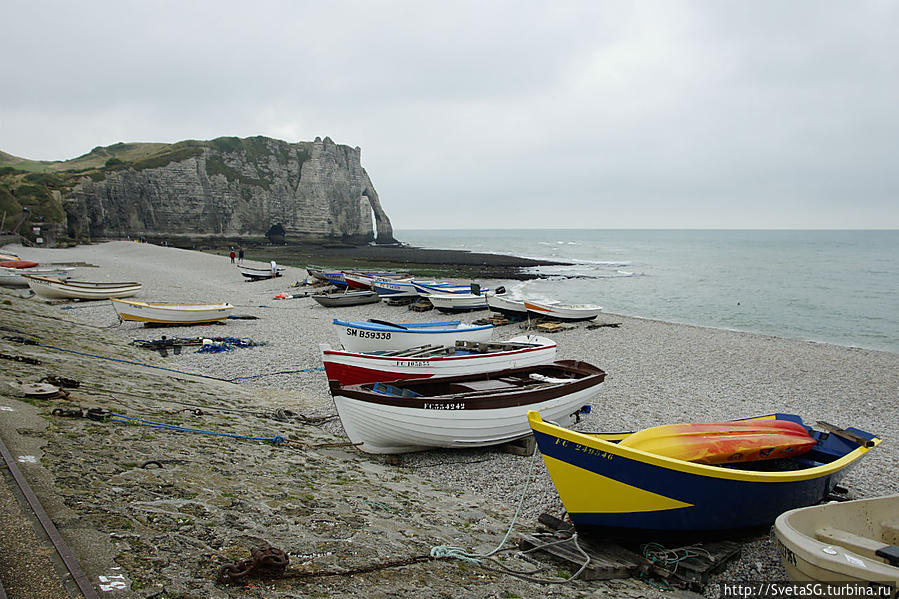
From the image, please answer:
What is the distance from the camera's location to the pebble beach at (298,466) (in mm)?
4496

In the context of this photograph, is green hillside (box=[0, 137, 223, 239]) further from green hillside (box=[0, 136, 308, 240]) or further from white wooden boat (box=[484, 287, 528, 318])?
white wooden boat (box=[484, 287, 528, 318])

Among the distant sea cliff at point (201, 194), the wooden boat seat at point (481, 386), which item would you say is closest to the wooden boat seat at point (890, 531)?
the wooden boat seat at point (481, 386)

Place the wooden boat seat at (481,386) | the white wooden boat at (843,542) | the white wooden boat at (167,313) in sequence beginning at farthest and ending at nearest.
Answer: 1. the white wooden boat at (167,313)
2. the wooden boat seat at (481,386)
3. the white wooden boat at (843,542)

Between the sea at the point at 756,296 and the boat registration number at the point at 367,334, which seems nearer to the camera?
the boat registration number at the point at 367,334

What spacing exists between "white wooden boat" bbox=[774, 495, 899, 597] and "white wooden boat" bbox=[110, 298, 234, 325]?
22111 mm

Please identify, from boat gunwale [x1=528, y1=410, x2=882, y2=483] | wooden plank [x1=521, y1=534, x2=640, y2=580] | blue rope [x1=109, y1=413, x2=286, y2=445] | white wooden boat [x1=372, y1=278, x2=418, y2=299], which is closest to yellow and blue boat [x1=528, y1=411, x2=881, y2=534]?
boat gunwale [x1=528, y1=410, x2=882, y2=483]

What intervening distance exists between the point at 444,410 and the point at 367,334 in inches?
273

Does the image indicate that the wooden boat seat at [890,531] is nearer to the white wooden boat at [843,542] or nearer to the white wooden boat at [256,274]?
the white wooden boat at [843,542]

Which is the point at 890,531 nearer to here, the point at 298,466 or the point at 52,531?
the point at 298,466

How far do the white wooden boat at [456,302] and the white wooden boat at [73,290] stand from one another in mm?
16637

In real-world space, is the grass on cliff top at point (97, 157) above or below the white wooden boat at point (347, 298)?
above

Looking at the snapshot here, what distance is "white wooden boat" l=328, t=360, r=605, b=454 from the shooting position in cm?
867

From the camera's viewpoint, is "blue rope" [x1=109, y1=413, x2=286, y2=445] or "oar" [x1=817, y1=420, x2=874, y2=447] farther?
"blue rope" [x1=109, y1=413, x2=286, y2=445]

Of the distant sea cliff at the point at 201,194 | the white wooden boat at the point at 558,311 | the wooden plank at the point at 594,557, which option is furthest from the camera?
the distant sea cliff at the point at 201,194
